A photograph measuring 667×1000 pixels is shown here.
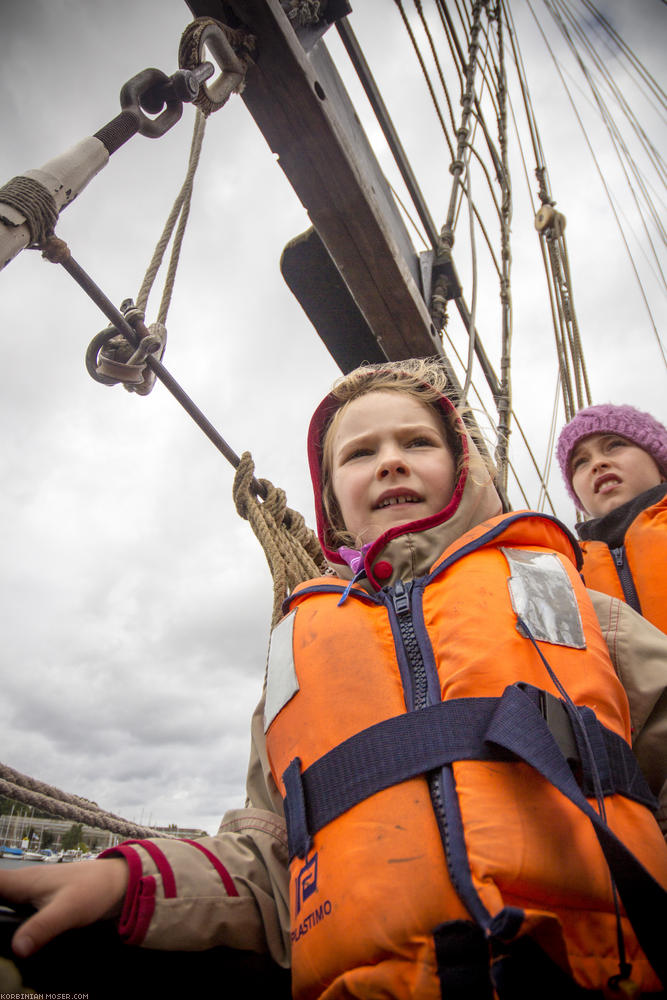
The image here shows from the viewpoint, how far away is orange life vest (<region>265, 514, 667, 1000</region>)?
665 mm

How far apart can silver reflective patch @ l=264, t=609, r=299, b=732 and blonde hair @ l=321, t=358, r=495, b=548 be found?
0.36m

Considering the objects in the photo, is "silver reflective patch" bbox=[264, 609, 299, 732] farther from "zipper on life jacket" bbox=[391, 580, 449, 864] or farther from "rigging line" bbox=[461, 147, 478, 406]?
"rigging line" bbox=[461, 147, 478, 406]

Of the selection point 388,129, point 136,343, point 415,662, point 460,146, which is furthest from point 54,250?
point 460,146

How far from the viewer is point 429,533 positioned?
1.29 m

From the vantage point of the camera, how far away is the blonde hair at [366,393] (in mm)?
1620

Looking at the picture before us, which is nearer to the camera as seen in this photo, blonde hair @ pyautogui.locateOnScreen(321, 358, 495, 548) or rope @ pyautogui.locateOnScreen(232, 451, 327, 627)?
blonde hair @ pyautogui.locateOnScreen(321, 358, 495, 548)

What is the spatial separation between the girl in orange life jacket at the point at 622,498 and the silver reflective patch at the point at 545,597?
0.72m

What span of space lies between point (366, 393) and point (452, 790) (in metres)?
1.20

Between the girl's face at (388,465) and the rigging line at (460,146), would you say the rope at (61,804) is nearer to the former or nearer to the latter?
the girl's face at (388,465)

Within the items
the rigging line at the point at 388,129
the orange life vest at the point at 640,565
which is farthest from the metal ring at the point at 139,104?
the orange life vest at the point at 640,565

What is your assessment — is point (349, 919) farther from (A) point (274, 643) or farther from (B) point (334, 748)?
(A) point (274, 643)

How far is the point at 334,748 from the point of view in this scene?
903 mm

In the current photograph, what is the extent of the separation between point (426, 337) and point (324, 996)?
7.49 ft

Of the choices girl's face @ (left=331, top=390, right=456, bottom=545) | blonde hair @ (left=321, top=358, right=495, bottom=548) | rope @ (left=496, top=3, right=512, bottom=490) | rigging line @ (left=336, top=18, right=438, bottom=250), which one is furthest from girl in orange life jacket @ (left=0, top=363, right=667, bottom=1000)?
rigging line @ (left=336, top=18, right=438, bottom=250)
